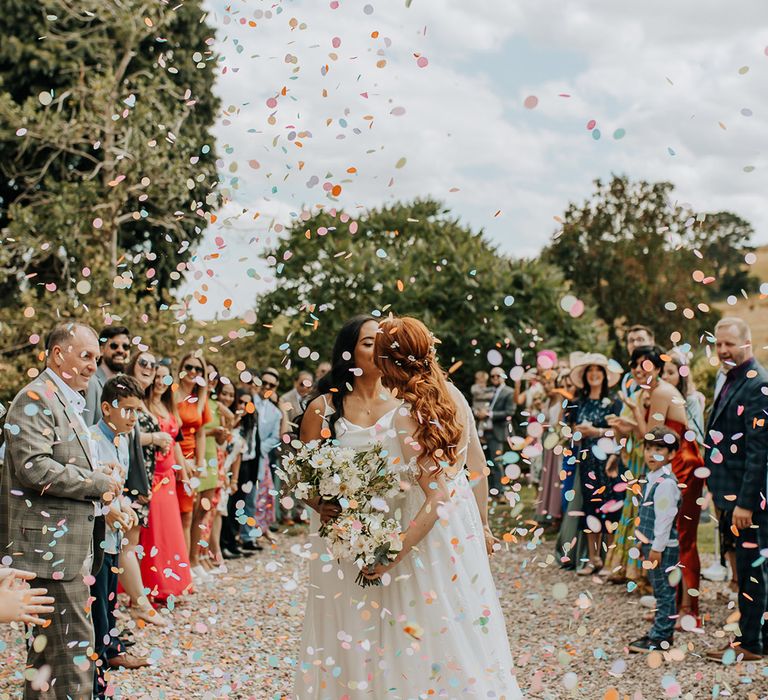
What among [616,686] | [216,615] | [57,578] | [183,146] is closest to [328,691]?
[57,578]

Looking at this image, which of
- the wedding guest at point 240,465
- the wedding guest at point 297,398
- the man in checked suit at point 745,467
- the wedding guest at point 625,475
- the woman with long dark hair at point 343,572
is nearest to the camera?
the woman with long dark hair at point 343,572

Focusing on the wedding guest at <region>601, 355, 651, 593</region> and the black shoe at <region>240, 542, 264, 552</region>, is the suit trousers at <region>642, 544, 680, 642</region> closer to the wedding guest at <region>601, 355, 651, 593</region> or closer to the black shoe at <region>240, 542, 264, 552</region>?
the wedding guest at <region>601, 355, 651, 593</region>

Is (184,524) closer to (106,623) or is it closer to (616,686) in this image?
(106,623)

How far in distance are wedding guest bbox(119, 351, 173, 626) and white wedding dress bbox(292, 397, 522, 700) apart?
7.93ft

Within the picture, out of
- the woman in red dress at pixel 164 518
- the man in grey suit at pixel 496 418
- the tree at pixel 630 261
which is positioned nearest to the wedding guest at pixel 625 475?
the woman in red dress at pixel 164 518

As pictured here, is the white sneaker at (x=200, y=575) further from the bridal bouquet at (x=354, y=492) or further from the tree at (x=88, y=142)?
the tree at (x=88, y=142)

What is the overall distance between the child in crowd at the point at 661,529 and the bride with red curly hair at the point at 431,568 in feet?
7.02

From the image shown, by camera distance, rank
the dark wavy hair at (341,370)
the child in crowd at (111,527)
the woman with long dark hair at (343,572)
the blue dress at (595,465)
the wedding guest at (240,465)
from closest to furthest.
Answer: the woman with long dark hair at (343,572), the dark wavy hair at (341,370), the child in crowd at (111,527), the blue dress at (595,465), the wedding guest at (240,465)

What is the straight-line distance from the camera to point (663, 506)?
607 cm

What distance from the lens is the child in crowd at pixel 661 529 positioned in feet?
19.1

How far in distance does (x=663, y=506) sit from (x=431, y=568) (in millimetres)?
2772

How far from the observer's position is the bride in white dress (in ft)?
12.5

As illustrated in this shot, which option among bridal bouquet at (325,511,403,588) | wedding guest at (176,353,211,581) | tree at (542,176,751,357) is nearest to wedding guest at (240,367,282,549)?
wedding guest at (176,353,211,581)

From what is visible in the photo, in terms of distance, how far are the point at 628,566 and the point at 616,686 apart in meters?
2.89
